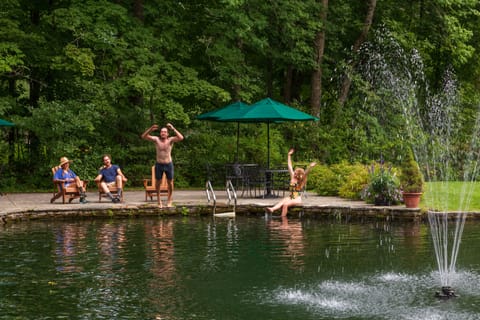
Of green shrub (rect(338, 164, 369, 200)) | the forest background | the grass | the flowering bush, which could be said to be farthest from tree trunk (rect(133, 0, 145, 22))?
the flowering bush

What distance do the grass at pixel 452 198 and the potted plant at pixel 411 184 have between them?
1.06 ft

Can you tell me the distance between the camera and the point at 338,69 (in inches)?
1332

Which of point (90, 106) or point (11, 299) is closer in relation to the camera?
point (11, 299)

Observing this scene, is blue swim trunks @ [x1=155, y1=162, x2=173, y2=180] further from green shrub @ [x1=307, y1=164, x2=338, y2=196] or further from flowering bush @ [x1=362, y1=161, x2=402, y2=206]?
green shrub @ [x1=307, y1=164, x2=338, y2=196]

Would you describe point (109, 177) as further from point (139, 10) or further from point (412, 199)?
point (139, 10)

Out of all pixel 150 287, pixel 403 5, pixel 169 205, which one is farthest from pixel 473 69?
pixel 150 287

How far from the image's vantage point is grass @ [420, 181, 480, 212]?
62.3ft

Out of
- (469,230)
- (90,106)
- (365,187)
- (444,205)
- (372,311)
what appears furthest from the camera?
(90,106)

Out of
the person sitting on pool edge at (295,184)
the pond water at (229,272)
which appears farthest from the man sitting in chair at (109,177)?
the person sitting on pool edge at (295,184)

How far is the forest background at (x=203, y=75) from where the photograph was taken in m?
26.3

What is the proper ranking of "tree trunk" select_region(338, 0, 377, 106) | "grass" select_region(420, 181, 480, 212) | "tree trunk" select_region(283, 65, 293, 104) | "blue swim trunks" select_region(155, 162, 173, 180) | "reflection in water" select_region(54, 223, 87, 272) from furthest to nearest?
"tree trunk" select_region(283, 65, 293, 104)
"tree trunk" select_region(338, 0, 377, 106)
"blue swim trunks" select_region(155, 162, 173, 180)
"grass" select_region(420, 181, 480, 212)
"reflection in water" select_region(54, 223, 87, 272)

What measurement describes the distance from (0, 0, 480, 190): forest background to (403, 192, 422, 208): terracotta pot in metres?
8.55

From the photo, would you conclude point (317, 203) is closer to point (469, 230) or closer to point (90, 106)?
point (469, 230)

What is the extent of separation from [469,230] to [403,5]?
67.5ft
